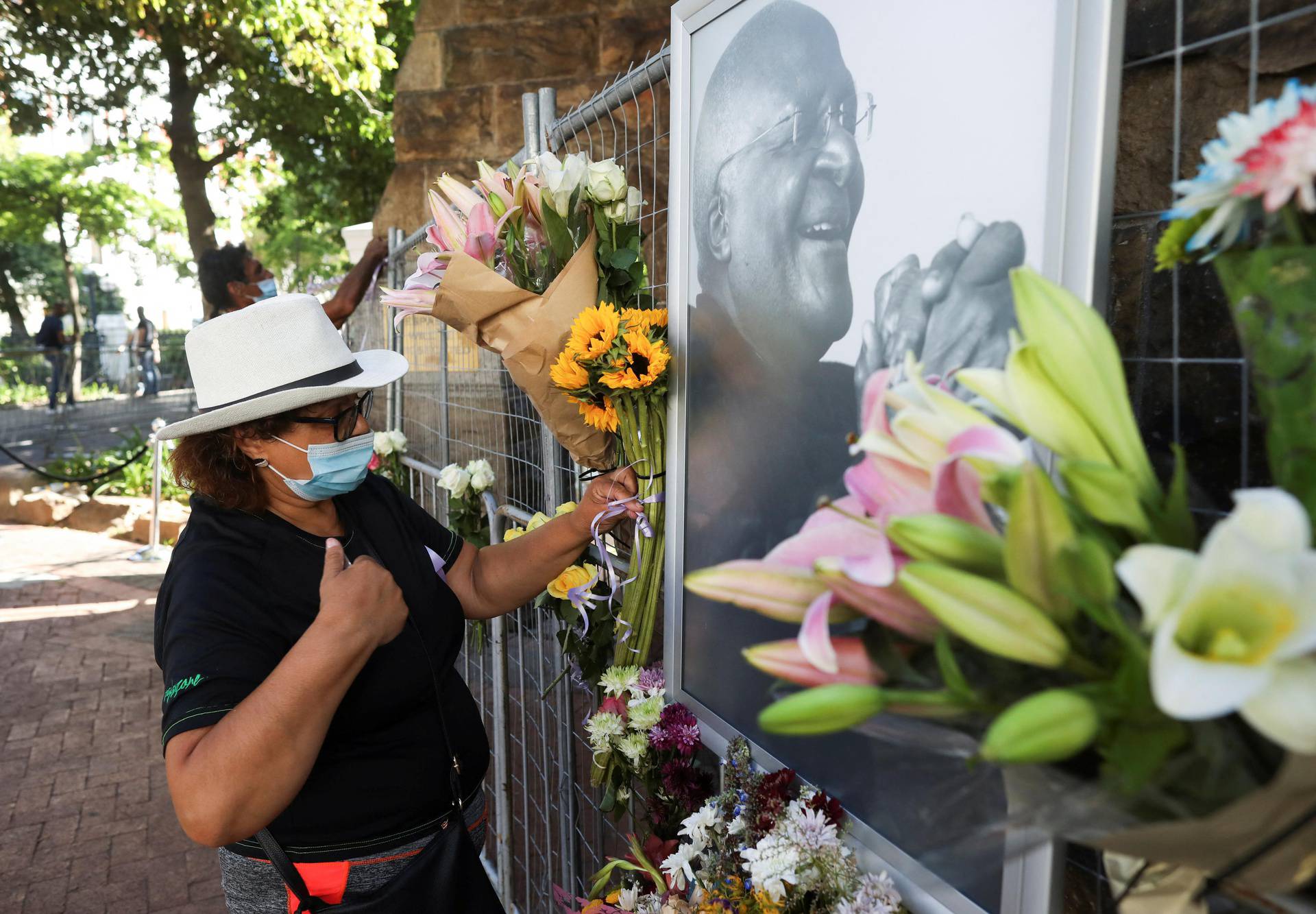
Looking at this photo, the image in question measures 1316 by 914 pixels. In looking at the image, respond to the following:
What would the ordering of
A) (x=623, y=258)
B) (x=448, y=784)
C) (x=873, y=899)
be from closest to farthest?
(x=873, y=899) → (x=623, y=258) → (x=448, y=784)

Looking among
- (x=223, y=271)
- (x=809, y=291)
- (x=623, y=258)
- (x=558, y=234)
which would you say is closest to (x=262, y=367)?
(x=558, y=234)

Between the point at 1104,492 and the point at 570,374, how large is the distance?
1.18m

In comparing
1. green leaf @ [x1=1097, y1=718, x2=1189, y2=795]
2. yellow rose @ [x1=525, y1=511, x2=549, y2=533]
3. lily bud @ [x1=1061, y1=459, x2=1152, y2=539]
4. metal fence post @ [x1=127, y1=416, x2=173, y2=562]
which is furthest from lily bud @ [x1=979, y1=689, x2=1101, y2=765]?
metal fence post @ [x1=127, y1=416, x2=173, y2=562]

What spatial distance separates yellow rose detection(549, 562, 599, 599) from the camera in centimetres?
215

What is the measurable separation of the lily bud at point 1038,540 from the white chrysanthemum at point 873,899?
740 millimetres

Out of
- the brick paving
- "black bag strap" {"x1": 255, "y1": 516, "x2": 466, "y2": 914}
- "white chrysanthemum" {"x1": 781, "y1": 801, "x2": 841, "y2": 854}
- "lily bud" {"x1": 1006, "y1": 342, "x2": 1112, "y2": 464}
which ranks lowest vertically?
the brick paving

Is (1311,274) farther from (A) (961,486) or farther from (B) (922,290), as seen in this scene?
(B) (922,290)

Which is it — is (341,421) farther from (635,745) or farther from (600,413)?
(635,745)

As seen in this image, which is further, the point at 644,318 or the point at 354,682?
the point at 354,682

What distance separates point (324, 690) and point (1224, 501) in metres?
1.45

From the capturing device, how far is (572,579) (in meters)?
2.17

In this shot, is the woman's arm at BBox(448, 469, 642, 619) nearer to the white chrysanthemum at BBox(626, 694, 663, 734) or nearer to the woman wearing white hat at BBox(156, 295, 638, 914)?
the woman wearing white hat at BBox(156, 295, 638, 914)

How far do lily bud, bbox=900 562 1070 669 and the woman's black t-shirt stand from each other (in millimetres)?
1497

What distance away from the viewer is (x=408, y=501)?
102 inches
